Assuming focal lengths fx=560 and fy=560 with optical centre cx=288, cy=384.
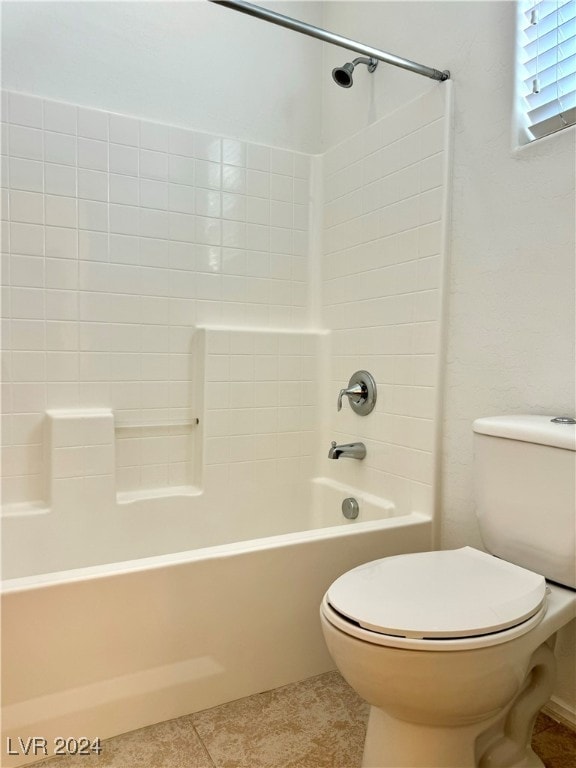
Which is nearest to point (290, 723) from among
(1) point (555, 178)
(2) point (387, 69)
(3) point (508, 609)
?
(3) point (508, 609)

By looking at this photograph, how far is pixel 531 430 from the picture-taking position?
1.27m

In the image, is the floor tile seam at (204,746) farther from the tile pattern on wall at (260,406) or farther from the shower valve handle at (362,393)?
the shower valve handle at (362,393)

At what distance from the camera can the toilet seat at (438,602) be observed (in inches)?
40.1

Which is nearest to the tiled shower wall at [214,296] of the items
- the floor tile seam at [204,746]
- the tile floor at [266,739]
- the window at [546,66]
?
the window at [546,66]

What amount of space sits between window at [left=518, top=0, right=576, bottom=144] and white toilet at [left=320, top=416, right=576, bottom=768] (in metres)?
0.77

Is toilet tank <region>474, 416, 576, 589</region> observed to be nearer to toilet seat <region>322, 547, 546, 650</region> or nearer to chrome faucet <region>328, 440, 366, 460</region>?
toilet seat <region>322, 547, 546, 650</region>

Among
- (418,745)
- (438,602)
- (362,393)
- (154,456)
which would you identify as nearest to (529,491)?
(438,602)

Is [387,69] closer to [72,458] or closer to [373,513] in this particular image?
[373,513]

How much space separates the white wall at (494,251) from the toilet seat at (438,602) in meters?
0.38

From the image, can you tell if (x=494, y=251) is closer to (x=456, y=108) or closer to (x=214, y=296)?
(x=456, y=108)

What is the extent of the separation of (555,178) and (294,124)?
1228 millimetres

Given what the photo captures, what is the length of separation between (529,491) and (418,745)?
23.0 inches

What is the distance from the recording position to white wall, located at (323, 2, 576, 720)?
1420 mm

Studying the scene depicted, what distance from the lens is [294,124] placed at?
231cm
